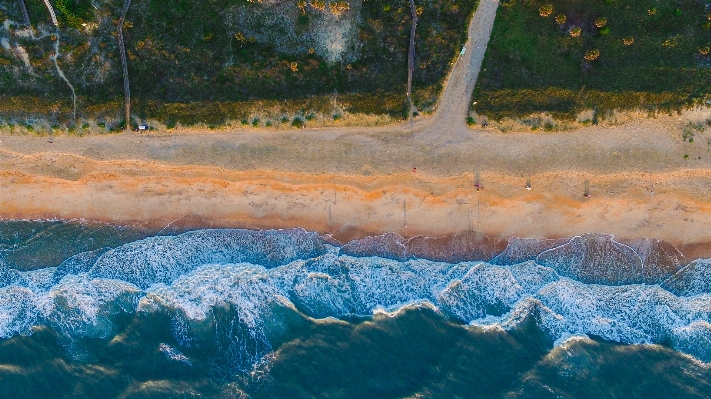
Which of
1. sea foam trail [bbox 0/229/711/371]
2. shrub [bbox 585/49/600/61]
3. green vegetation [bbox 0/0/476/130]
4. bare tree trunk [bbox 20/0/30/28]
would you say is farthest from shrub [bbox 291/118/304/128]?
shrub [bbox 585/49/600/61]

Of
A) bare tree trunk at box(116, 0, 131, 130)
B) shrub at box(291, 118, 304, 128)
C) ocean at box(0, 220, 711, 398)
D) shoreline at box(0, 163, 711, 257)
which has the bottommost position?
ocean at box(0, 220, 711, 398)

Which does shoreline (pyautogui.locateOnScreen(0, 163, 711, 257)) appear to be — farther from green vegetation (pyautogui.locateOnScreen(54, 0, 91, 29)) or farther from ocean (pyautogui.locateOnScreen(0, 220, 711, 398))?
green vegetation (pyautogui.locateOnScreen(54, 0, 91, 29))

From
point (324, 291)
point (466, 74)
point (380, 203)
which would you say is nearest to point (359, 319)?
point (324, 291)

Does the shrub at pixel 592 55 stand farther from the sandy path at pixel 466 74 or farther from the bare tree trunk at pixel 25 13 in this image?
the bare tree trunk at pixel 25 13

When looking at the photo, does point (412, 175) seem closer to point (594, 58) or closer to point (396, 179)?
point (396, 179)

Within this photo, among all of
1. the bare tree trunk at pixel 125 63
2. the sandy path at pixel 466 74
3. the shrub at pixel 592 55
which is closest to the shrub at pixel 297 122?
the sandy path at pixel 466 74

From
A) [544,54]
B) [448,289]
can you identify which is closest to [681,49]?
[544,54]
